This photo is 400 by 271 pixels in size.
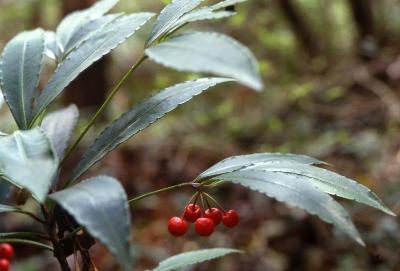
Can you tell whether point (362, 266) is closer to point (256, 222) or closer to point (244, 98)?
point (256, 222)

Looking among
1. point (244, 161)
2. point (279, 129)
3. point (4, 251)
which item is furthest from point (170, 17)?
point (279, 129)

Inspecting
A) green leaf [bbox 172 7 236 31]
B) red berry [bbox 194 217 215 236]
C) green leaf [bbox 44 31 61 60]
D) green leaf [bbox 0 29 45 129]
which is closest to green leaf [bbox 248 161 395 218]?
red berry [bbox 194 217 215 236]

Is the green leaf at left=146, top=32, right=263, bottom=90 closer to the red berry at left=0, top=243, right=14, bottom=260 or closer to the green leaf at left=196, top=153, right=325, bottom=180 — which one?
the green leaf at left=196, top=153, right=325, bottom=180

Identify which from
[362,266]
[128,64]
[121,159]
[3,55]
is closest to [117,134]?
[3,55]

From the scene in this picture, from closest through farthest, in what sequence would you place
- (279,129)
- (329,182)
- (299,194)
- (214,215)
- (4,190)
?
(299,194), (329,182), (214,215), (4,190), (279,129)

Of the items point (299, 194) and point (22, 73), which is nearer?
point (299, 194)

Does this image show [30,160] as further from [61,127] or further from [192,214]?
[61,127]
